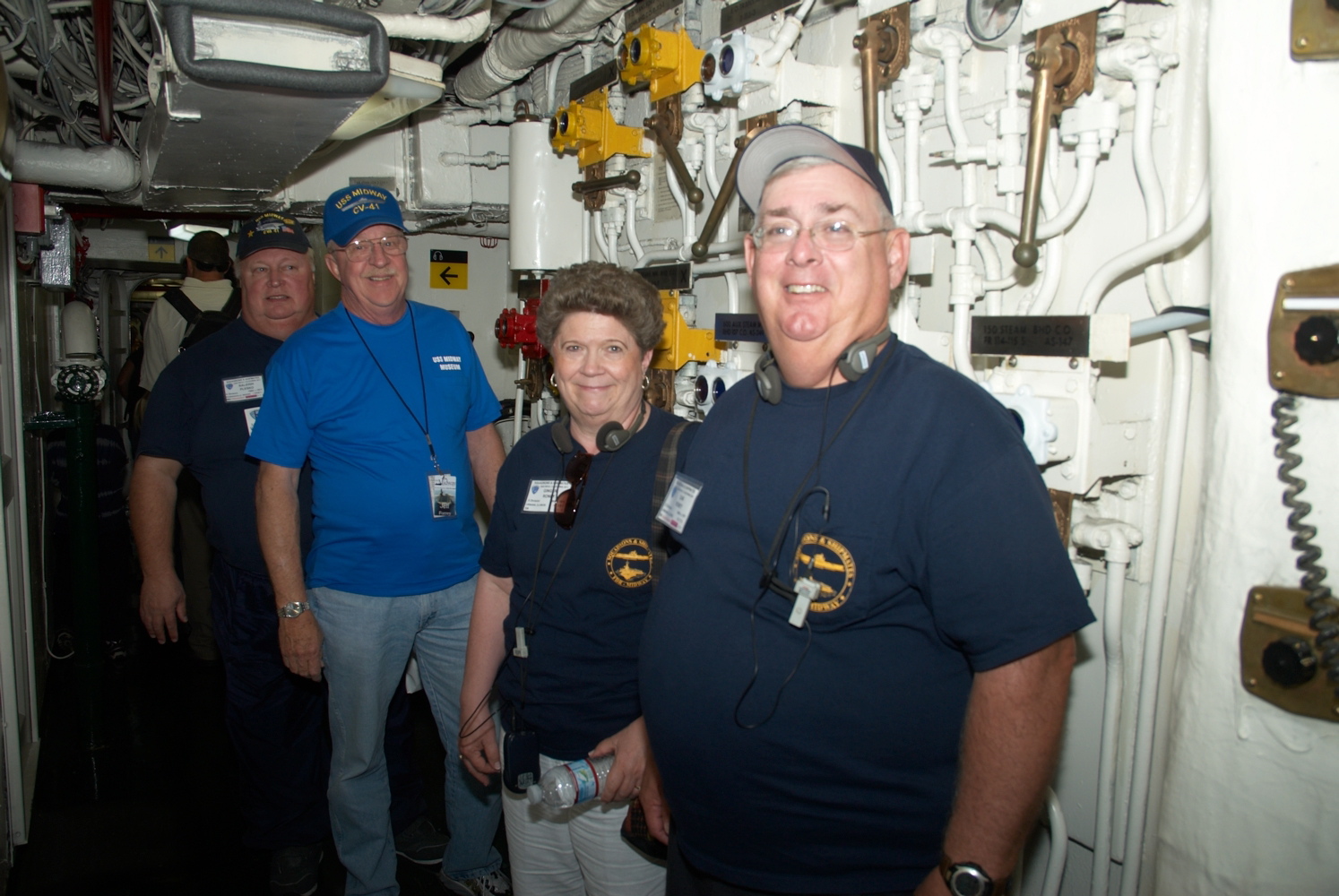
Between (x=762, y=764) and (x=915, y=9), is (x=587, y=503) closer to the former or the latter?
(x=762, y=764)

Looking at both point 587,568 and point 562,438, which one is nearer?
point 587,568

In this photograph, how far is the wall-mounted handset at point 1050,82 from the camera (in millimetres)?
1603

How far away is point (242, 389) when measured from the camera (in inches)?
115

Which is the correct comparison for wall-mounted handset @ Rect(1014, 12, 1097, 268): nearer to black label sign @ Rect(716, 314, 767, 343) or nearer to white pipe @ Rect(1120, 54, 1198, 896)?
white pipe @ Rect(1120, 54, 1198, 896)

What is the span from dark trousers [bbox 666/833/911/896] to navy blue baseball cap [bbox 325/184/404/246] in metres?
1.95

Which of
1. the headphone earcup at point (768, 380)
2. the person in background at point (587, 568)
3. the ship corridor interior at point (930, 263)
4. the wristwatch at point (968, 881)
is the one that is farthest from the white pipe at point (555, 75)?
the wristwatch at point (968, 881)

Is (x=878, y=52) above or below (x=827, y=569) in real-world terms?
above

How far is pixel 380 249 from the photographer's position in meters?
2.57

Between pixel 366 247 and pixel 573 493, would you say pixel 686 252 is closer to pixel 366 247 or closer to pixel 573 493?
pixel 366 247

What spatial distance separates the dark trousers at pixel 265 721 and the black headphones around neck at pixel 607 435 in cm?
147

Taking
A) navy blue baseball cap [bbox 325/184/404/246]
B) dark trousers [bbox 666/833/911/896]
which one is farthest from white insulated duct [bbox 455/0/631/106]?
dark trousers [bbox 666/833/911/896]

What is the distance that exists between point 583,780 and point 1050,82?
67.7 inches

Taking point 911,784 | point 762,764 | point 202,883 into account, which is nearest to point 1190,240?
point 911,784

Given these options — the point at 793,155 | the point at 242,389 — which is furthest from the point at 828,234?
the point at 242,389
